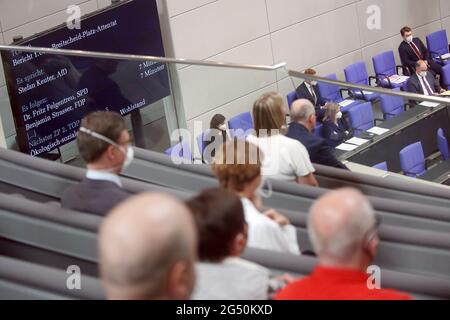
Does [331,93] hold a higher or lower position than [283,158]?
lower

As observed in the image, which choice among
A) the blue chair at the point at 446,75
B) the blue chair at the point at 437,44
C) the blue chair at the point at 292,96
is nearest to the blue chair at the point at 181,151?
the blue chair at the point at 292,96

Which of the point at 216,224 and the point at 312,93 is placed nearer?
the point at 216,224

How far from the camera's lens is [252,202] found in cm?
335

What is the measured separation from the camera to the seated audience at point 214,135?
549 cm

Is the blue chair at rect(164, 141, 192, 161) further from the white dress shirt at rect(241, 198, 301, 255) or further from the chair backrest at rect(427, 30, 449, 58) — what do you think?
the chair backrest at rect(427, 30, 449, 58)

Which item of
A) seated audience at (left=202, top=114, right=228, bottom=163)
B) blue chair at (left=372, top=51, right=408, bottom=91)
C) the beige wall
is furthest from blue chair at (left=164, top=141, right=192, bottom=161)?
blue chair at (left=372, top=51, right=408, bottom=91)

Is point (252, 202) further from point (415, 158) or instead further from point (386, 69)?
point (386, 69)

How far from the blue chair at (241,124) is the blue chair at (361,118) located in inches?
59.6

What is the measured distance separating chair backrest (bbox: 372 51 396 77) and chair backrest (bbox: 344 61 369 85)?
7.6 inches

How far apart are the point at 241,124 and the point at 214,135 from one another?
0.45 metres

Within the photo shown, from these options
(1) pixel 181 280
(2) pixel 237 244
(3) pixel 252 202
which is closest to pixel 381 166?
(3) pixel 252 202

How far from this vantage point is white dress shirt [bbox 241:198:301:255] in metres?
3.24

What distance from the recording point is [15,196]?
4.26 meters
